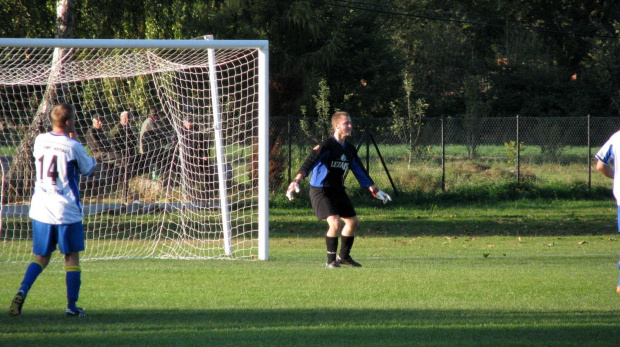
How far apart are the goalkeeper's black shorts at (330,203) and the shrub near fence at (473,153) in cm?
965

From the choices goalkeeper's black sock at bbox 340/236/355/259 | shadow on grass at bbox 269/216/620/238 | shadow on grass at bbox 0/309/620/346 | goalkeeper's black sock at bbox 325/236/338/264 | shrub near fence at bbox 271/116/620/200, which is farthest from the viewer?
shrub near fence at bbox 271/116/620/200

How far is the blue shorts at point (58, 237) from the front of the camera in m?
6.16

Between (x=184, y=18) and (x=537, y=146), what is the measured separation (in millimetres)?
12335

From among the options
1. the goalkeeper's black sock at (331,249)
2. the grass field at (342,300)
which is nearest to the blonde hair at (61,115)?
the grass field at (342,300)

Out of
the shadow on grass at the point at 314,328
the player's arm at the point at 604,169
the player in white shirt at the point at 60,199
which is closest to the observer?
the shadow on grass at the point at 314,328

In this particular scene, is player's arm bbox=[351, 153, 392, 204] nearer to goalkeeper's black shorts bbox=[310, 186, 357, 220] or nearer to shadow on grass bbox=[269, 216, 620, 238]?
goalkeeper's black shorts bbox=[310, 186, 357, 220]

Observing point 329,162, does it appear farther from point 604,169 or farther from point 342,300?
point 604,169

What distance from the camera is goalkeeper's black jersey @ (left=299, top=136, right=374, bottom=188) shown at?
9391mm

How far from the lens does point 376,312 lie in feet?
21.1

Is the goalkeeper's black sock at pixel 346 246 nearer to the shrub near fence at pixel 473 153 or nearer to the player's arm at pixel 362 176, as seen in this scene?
the player's arm at pixel 362 176

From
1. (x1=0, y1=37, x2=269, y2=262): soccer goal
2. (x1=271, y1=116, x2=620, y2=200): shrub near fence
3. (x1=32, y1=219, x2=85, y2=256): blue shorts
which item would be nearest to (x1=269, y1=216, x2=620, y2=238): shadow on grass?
(x1=0, y1=37, x2=269, y2=262): soccer goal

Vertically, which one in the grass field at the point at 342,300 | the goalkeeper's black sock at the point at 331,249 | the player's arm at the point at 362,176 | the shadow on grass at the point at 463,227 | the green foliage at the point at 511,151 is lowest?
the shadow on grass at the point at 463,227

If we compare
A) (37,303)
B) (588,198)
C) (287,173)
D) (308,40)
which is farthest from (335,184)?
(308,40)

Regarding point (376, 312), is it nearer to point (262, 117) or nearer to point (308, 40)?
point (262, 117)
